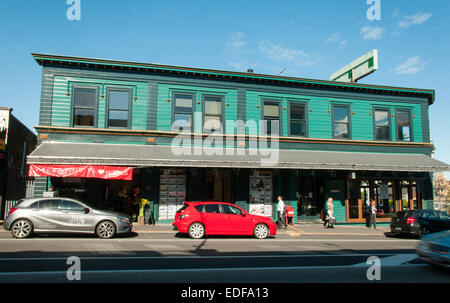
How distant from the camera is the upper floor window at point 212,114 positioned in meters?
17.7

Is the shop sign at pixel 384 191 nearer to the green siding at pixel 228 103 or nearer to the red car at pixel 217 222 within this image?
the green siding at pixel 228 103

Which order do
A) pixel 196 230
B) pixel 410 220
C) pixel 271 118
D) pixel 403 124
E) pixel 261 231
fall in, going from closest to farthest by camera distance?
pixel 196 230, pixel 261 231, pixel 410 220, pixel 271 118, pixel 403 124

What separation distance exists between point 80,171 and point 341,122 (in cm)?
1557

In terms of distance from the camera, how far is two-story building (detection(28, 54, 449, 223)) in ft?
52.5

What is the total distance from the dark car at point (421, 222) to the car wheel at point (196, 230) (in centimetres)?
995

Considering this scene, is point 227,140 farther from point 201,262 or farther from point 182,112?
point 201,262

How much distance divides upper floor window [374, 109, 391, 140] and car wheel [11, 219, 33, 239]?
20.0 meters

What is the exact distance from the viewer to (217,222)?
42.5ft

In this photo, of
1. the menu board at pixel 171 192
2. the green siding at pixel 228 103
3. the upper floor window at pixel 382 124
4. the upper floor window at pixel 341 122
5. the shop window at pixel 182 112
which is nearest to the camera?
the green siding at pixel 228 103

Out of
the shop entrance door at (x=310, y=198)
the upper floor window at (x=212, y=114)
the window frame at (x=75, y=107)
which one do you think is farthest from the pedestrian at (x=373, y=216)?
the window frame at (x=75, y=107)

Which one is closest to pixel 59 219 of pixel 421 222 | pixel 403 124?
pixel 421 222

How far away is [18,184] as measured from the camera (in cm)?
1786

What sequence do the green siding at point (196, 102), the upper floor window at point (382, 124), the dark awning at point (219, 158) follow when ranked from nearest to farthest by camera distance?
the dark awning at point (219, 158)
the green siding at point (196, 102)
the upper floor window at point (382, 124)
